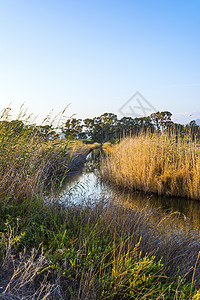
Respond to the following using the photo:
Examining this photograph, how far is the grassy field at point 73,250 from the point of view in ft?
6.33

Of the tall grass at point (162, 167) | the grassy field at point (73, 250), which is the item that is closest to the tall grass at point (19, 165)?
the grassy field at point (73, 250)

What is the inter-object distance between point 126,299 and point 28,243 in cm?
104

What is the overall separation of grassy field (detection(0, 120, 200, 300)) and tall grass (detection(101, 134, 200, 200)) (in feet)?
10.4

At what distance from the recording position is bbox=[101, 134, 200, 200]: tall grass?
6617 mm

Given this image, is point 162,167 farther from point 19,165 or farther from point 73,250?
point 73,250

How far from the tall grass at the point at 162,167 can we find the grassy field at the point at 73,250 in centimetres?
318

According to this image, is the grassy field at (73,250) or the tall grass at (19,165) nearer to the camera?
the grassy field at (73,250)

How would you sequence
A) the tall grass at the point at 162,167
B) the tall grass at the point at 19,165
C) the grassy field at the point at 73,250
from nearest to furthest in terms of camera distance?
the grassy field at the point at 73,250 → the tall grass at the point at 19,165 → the tall grass at the point at 162,167

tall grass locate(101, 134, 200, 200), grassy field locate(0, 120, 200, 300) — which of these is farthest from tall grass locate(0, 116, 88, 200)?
tall grass locate(101, 134, 200, 200)

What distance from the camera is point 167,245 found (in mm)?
2865

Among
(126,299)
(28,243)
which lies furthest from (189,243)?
(28,243)

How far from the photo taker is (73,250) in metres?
2.15

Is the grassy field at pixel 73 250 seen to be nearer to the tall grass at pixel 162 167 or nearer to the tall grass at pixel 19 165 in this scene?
the tall grass at pixel 19 165

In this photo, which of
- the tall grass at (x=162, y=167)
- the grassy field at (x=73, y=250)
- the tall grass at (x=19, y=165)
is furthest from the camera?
the tall grass at (x=162, y=167)
